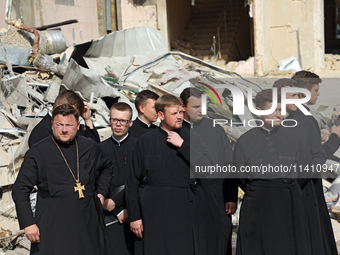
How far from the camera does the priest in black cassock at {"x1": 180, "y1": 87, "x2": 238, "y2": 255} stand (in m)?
3.84

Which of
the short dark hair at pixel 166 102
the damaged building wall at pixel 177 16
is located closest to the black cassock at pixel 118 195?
the short dark hair at pixel 166 102

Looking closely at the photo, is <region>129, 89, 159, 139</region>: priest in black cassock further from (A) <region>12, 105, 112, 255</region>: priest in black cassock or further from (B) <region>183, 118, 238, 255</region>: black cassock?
(A) <region>12, 105, 112, 255</region>: priest in black cassock

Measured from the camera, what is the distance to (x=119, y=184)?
13.5ft

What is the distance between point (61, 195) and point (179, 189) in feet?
3.19

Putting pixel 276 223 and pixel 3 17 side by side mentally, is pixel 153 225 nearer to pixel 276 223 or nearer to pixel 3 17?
pixel 276 223

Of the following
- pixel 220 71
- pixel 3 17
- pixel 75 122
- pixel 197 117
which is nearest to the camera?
pixel 75 122

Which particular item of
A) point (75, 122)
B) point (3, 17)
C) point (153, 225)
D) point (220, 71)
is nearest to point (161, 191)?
point (153, 225)

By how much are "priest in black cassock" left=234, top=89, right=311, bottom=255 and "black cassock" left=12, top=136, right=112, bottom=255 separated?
129cm

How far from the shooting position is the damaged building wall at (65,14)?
42.1 ft

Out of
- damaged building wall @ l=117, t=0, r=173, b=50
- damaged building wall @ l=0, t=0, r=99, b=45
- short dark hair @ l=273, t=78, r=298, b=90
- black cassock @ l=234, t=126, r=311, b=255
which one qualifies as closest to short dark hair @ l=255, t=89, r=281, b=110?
black cassock @ l=234, t=126, r=311, b=255

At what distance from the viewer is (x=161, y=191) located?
11.7ft

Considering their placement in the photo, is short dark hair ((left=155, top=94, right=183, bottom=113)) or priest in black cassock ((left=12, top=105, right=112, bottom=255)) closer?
priest in black cassock ((left=12, top=105, right=112, bottom=255))

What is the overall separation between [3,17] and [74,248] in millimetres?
10820

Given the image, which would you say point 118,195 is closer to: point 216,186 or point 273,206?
point 216,186
